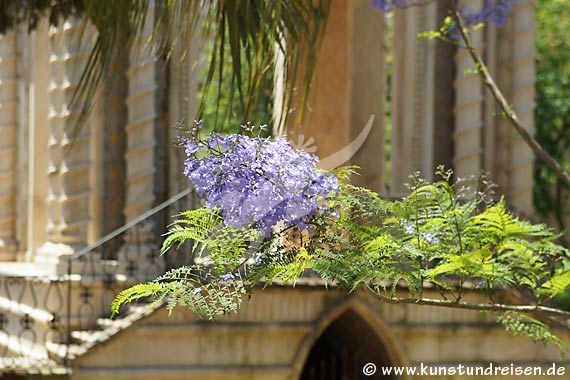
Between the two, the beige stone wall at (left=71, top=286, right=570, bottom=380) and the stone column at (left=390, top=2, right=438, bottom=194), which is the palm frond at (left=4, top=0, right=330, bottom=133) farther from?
the stone column at (left=390, top=2, right=438, bottom=194)

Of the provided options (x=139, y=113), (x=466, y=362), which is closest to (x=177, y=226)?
(x=466, y=362)

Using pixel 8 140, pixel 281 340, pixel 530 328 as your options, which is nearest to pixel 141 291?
pixel 530 328

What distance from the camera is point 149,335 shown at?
10688 millimetres

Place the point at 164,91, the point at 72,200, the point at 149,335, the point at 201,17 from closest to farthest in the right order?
1. the point at 201,17
2. the point at 149,335
3. the point at 72,200
4. the point at 164,91

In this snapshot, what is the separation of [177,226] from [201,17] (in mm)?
1055

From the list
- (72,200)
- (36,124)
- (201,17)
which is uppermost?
(36,124)

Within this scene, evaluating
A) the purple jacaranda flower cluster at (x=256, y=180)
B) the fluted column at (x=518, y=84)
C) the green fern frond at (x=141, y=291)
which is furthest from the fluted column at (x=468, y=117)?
the green fern frond at (x=141, y=291)

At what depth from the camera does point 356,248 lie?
3412mm

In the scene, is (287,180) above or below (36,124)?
below

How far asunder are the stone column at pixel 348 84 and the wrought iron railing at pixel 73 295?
11.9 feet

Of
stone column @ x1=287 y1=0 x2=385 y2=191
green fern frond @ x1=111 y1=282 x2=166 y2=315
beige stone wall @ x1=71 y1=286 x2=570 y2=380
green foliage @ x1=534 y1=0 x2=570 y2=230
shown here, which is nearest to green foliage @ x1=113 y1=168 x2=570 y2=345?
green fern frond @ x1=111 y1=282 x2=166 y2=315

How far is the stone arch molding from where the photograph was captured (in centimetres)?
1091

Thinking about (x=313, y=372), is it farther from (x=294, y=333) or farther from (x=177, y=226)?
(x=177, y=226)

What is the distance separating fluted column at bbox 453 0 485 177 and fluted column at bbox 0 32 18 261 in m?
5.97
